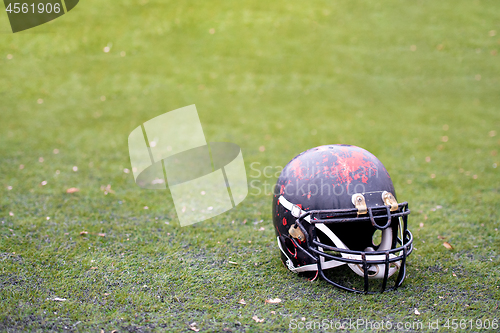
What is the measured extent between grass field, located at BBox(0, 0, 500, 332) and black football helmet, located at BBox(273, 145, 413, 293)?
22 centimetres

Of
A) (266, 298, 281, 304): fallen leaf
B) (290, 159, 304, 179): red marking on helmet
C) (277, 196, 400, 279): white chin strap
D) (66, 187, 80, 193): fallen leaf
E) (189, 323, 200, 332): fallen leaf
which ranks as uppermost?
(290, 159, 304, 179): red marking on helmet

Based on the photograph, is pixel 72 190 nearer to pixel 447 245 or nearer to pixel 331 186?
pixel 331 186

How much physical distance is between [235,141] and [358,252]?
463 centimetres

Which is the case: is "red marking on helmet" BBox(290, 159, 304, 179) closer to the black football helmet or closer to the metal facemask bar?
the black football helmet

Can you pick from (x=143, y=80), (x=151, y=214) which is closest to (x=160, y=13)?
(x=143, y=80)

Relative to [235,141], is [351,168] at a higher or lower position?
higher

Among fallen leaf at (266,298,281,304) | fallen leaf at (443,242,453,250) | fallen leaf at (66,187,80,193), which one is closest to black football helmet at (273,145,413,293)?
fallen leaf at (266,298,281,304)

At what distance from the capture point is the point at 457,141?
7199mm

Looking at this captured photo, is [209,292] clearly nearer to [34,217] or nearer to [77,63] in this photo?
[34,217]

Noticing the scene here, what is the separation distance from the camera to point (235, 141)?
23.9ft

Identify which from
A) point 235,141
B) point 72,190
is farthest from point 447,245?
point 72,190

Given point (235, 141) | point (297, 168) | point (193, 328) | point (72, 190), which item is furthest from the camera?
point (235, 141)

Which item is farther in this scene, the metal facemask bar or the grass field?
the grass field

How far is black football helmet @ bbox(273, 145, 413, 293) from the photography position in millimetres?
2904
